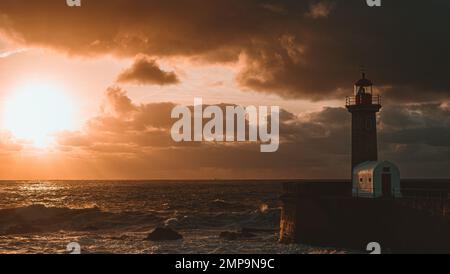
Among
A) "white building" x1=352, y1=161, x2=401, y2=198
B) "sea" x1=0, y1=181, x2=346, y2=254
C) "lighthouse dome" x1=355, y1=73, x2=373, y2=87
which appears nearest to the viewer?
"white building" x1=352, y1=161, x2=401, y2=198

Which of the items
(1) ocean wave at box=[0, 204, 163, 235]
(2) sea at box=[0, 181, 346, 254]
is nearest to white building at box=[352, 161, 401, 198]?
(2) sea at box=[0, 181, 346, 254]

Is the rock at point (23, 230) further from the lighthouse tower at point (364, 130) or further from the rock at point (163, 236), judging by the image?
the lighthouse tower at point (364, 130)

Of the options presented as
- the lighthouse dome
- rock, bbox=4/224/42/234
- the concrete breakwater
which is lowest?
rock, bbox=4/224/42/234

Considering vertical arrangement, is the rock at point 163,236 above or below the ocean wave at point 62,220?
above

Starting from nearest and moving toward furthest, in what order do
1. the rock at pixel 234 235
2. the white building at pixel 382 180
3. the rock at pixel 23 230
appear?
the white building at pixel 382 180, the rock at pixel 234 235, the rock at pixel 23 230

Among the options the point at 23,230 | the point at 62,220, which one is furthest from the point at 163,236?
the point at 62,220

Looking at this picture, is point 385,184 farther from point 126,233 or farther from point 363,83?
point 126,233

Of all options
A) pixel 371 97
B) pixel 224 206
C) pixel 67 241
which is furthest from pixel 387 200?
pixel 224 206

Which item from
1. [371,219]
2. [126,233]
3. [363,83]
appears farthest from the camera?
[126,233]

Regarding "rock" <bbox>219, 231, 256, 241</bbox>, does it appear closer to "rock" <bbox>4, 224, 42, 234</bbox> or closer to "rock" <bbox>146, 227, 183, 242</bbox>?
"rock" <bbox>146, 227, 183, 242</bbox>

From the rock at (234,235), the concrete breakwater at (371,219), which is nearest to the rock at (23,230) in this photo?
the rock at (234,235)

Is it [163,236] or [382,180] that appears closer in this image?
[382,180]

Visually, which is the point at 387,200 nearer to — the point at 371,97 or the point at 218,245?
the point at 371,97
